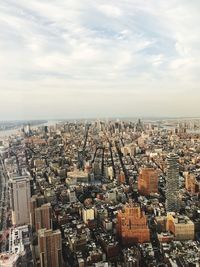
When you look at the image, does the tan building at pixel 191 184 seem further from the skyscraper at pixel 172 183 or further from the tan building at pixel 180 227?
the tan building at pixel 180 227

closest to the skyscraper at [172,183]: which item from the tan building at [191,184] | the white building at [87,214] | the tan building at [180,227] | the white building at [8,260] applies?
the tan building at [191,184]

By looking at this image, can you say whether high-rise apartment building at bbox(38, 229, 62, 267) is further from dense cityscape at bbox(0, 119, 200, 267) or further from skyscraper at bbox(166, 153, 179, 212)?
skyscraper at bbox(166, 153, 179, 212)

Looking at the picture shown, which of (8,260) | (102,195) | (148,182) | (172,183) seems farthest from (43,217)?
(148,182)

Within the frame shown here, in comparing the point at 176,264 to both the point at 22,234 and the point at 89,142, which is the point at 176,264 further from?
the point at 89,142

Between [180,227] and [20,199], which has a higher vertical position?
[20,199]

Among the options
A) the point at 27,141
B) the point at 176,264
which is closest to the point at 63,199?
the point at 27,141

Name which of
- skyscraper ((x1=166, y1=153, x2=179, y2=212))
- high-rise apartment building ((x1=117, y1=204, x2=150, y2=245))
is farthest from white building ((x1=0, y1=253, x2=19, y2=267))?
skyscraper ((x1=166, y1=153, x2=179, y2=212))

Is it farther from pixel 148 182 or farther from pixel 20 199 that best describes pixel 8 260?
pixel 148 182
